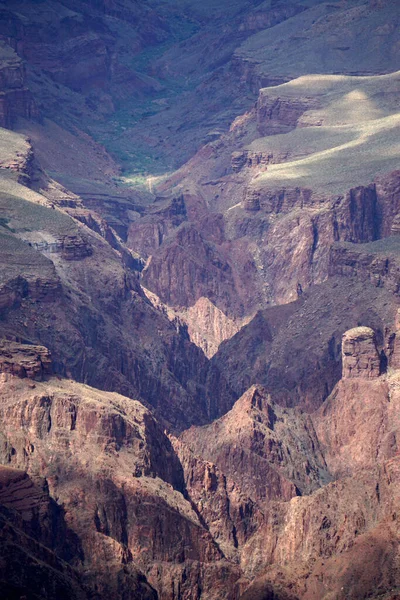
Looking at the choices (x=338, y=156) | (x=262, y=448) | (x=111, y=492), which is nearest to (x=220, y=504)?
(x=111, y=492)

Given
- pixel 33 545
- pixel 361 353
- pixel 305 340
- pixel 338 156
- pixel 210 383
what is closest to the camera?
pixel 33 545

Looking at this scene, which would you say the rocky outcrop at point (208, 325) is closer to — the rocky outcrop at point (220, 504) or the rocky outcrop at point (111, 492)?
the rocky outcrop at point (220, 504)

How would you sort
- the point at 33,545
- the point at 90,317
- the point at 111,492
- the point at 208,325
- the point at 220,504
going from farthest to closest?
the point at 208,325 → the point at 90,317 → the point at 220,504 → the point at 111,492 → the point at 33,545

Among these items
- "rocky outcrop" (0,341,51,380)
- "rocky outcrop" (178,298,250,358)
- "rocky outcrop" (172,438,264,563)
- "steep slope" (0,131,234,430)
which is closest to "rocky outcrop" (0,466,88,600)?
"rocky outcrop" (0,341,51,380)

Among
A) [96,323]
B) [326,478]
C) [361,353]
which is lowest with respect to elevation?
[326,478]

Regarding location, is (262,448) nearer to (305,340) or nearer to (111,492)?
(305,340)

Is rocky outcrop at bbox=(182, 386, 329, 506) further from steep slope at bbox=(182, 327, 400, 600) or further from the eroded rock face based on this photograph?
the eroded rock face

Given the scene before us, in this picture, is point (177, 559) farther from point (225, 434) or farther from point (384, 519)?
point (225, 434)
